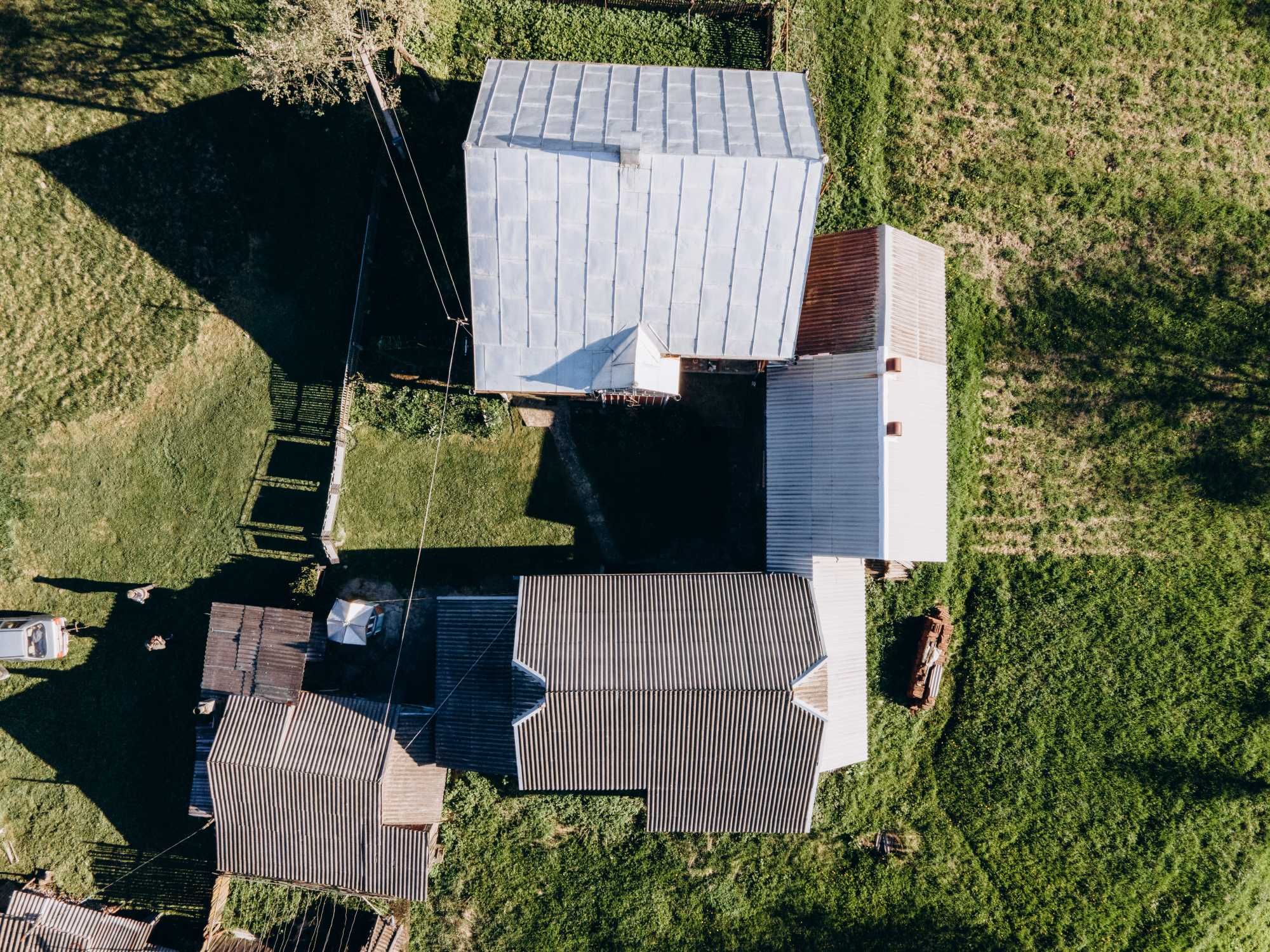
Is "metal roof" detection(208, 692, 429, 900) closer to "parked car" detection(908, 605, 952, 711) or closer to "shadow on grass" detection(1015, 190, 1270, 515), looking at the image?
"parked car" detection(908, 605, 952, 711)

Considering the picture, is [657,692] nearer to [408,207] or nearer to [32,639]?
[408,207]

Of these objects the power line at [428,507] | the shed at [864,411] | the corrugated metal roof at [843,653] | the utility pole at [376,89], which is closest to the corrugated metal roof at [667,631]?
the corrugated metal roof at [843,653]

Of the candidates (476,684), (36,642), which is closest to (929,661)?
(476,684)

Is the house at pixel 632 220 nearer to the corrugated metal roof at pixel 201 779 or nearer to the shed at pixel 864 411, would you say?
the shed at pixel 864 411

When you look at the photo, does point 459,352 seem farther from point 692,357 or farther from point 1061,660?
point 1061,660

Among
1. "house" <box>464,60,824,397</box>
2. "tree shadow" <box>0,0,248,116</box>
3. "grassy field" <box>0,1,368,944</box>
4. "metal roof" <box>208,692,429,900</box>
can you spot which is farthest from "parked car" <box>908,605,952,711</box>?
"tree shadow" <box>0,0,248,116</box>

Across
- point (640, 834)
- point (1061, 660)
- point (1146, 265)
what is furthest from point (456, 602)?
point (1146, 265)
